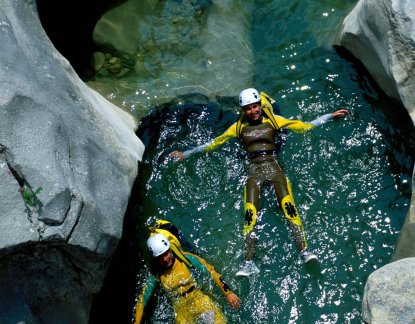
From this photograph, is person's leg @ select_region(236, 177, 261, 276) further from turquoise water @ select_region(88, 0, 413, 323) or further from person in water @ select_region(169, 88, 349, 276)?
turquoise water @ select_region(88, 0, 413, 323)

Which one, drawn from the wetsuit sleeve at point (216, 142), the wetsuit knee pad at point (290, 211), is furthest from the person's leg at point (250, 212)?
the wetsuit sleeve at point (216, 142)

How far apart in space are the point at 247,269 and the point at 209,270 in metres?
0.61

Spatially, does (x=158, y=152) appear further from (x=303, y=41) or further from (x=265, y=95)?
(x=303, y=41)

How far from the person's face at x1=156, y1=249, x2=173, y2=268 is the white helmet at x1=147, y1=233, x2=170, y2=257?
2.6 inches

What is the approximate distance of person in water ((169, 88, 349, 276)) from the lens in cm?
915

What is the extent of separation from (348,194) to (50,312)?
15.5 ft

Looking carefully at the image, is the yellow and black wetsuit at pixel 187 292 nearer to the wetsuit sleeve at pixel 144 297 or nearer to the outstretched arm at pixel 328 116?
the wetsuit sleeve at pixel 144 297

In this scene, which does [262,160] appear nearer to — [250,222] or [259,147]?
[259,147]

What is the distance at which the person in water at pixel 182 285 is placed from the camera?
8391mm

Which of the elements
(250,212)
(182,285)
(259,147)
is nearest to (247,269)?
(250,212)

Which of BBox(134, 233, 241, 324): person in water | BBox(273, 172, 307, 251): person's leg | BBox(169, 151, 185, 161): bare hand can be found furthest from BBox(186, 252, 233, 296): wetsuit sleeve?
BBox(169, 151, 185, 161): bare hand

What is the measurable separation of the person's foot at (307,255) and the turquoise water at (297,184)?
0.44 feet

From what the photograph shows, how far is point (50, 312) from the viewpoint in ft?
24.5

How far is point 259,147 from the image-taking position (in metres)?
9.83
